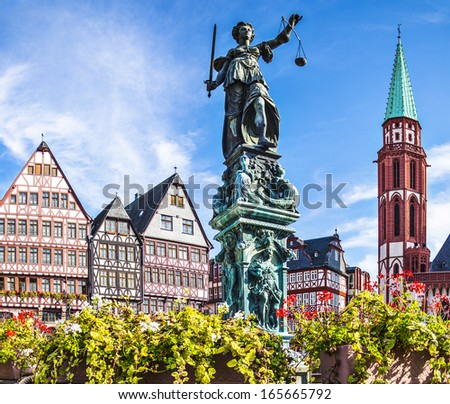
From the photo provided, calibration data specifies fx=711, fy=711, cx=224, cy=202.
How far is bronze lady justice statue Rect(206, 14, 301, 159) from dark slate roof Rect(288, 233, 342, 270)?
55.4 m

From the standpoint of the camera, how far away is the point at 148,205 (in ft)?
151

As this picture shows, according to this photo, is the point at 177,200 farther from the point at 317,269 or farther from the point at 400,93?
the point at 400,93

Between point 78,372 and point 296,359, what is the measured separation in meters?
1.69

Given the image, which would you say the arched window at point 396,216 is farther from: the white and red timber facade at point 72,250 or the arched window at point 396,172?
the white and red timber facade at point 72,250

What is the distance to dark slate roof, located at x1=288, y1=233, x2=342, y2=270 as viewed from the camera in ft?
211

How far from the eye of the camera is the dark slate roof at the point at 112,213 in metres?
41.1

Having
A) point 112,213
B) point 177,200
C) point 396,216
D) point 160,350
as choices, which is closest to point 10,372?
point 160,350

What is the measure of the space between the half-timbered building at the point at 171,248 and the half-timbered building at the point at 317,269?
67.0ft

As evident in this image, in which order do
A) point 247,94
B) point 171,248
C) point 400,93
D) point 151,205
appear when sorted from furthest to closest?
point 400,93, point 151,205, point 171,248, point 247,94

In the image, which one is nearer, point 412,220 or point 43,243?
point 43,243

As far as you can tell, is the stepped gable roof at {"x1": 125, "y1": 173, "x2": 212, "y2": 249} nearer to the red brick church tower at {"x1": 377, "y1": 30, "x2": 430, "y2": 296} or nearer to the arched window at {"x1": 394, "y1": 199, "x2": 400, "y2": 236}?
the red brick church tower at {"x1": 377, "y1": 30, "x2": 430, "y2": 296}

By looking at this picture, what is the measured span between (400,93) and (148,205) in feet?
181
